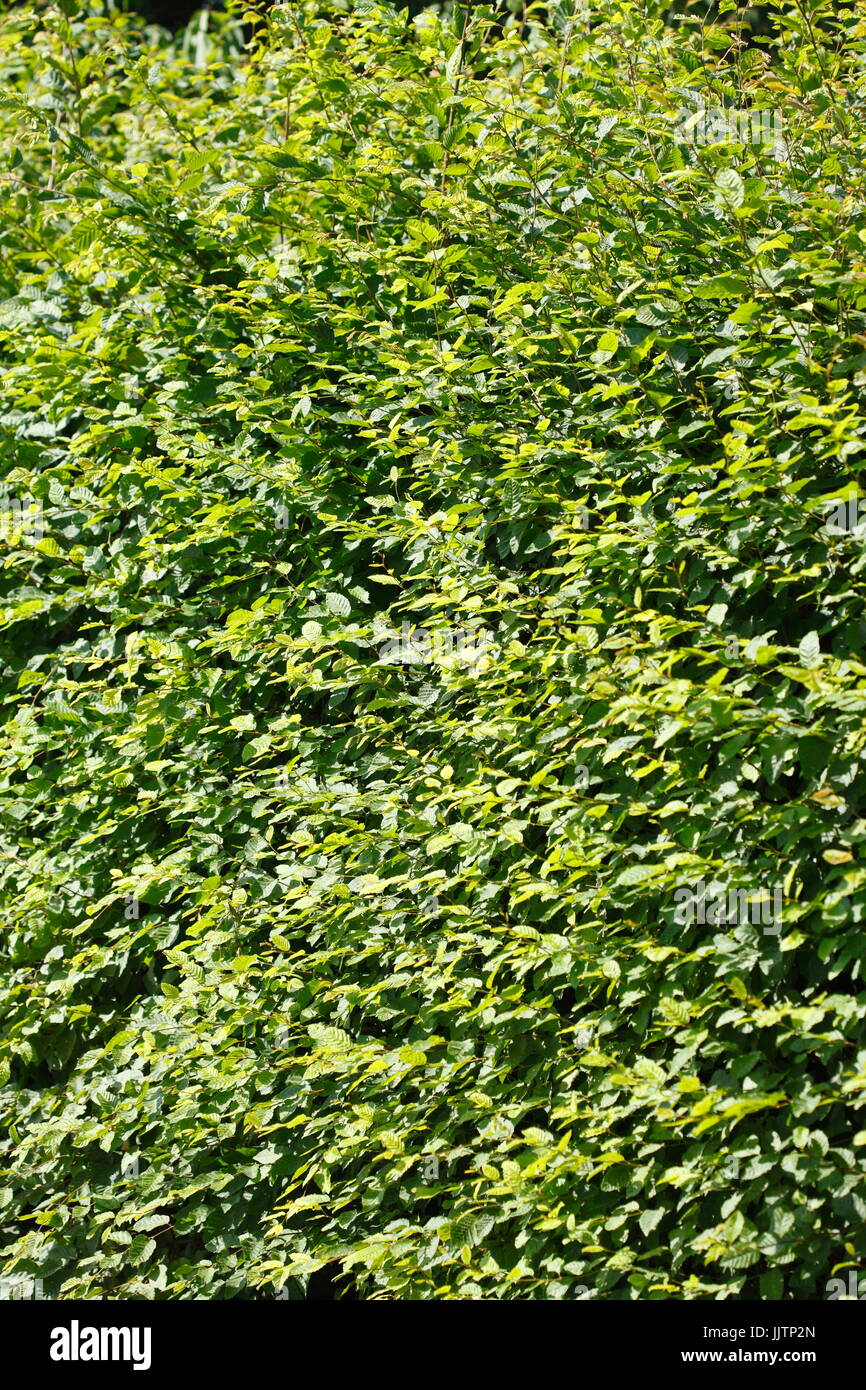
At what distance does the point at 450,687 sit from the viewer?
9.95 feet

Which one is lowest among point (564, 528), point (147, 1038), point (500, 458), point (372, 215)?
point (147, 1038)

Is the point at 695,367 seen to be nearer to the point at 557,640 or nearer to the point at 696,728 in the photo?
the point at 557,640

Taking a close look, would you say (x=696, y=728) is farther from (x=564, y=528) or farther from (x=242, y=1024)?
(x=242, y=1024)

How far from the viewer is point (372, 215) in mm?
3631

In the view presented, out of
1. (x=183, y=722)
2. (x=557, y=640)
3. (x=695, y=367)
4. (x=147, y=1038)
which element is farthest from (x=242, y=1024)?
(x=695, y=367)

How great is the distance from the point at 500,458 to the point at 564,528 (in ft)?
1.30

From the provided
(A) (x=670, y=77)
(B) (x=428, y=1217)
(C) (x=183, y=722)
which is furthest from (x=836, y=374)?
(B) (x=428, y=1217)

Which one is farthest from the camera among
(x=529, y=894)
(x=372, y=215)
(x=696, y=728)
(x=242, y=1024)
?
(x=372, y=215)

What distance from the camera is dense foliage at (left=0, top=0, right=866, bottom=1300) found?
2.59 meters

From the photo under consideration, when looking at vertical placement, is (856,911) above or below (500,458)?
below

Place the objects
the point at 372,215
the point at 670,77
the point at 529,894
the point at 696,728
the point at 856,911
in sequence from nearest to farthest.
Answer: the point at 856,911
the point at 696,728
the point at 529,894
the point at 670,77
the point at 372,215

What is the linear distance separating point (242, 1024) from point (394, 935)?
1.39 feet

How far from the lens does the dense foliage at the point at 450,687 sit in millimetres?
2588

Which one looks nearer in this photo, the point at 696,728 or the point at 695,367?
the point at 696,728
